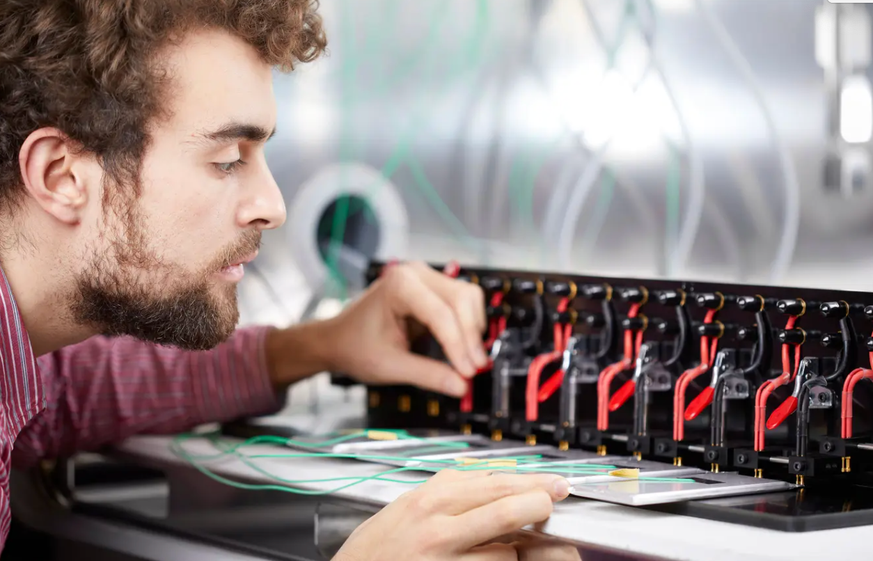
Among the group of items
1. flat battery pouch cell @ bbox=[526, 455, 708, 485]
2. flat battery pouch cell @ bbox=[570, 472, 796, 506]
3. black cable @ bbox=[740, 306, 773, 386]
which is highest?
black cable @ bbox=[740, 306, 773, 386]

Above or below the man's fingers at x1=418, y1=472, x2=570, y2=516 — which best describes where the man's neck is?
above

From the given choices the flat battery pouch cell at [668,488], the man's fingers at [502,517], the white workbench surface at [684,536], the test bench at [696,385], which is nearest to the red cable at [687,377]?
the test bench at [696,385]

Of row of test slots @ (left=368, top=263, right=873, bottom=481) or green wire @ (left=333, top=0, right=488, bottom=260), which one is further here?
green wire @ (left=333, top=0, right=488, bottom=260)

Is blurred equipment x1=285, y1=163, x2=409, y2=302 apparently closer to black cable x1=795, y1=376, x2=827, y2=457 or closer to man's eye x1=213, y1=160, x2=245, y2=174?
man's eye x1=213, y1=160, x2=245, y2=174

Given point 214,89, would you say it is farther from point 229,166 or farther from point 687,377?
point 687,377

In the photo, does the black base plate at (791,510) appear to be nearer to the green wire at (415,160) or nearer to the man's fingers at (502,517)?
the man's fingers at (502,517)

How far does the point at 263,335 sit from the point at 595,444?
65cm

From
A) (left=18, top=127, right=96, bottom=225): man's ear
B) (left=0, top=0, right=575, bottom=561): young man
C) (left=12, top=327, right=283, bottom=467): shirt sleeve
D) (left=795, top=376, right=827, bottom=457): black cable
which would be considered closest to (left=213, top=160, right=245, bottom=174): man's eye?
(left=0, top=0, right=575, bottom=561): young man

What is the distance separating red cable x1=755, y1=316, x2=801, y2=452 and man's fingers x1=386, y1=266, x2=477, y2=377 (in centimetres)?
48

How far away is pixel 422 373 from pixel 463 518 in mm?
620

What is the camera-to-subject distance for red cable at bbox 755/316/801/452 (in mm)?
1241

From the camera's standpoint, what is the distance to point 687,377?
4.42 feet

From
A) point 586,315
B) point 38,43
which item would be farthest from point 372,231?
point 38,43

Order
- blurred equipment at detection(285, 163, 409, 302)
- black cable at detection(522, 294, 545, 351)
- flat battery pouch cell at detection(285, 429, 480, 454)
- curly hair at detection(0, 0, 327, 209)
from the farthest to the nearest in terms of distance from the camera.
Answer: blurred equipment at detection(285, 163, 409, 302) → black cable at detection(522, 294, 545, 351) → flat battery pouch cell at detection(285, 429, 480, 454) → curly hair at detection(0, 0, 327, 209)
